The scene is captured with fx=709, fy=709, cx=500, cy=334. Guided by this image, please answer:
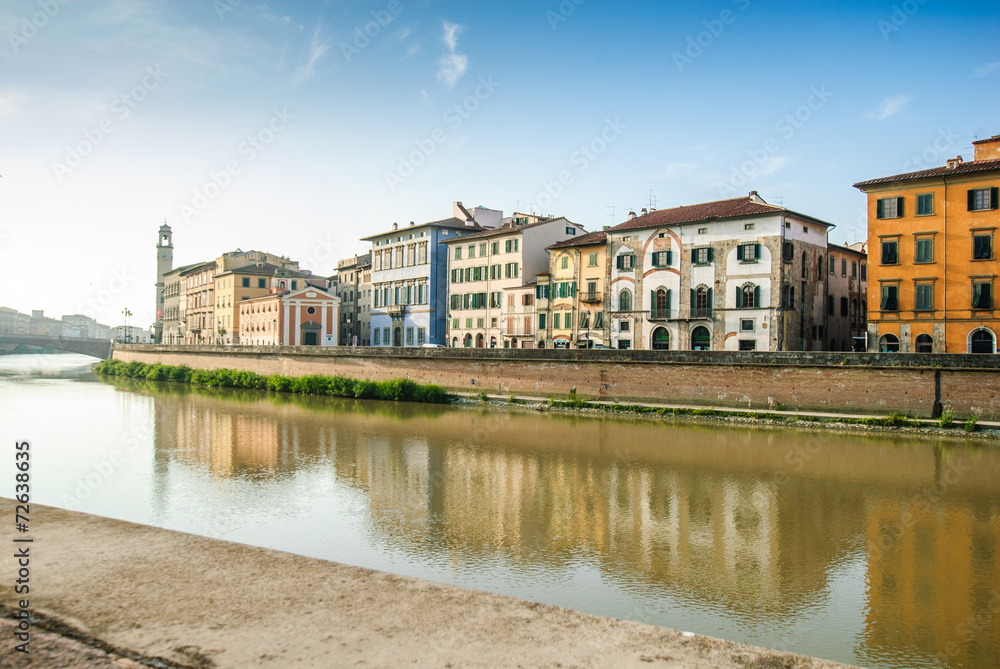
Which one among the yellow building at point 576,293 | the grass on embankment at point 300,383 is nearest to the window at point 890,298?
the yellow building at point 576,293

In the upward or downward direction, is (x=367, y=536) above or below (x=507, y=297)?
below

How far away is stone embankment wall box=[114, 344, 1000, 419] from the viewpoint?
25.6 meters

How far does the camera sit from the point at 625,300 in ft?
135

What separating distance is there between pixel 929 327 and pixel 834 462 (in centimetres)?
1483

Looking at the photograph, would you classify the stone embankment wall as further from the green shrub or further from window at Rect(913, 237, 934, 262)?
window at Rect(913, 237, 934, 262)

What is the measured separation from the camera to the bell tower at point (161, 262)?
101625mm

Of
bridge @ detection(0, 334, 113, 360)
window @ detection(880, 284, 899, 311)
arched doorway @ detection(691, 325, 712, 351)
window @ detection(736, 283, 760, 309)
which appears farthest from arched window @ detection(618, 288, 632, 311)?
bridge @ detection(0, 334, 113, 360)

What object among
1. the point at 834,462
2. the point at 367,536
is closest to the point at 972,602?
the point at 367,536

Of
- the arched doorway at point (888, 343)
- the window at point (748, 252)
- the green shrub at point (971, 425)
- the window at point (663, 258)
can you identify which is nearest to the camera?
the green shrub at point (971, 425)

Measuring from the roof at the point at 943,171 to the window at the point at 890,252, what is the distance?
2686 millimetres

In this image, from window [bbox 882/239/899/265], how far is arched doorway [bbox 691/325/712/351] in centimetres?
914

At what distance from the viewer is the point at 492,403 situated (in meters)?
34.8

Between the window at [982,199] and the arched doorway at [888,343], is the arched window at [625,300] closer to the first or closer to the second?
the arched doorway at [888,343]

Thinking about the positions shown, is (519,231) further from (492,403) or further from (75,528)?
(75,528)
